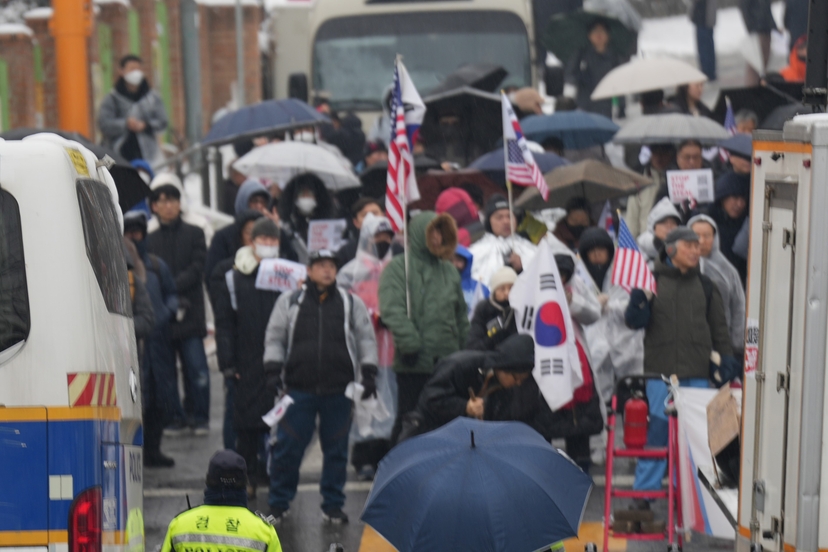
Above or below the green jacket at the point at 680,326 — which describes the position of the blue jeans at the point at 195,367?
below

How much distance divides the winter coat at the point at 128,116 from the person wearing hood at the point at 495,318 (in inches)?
300

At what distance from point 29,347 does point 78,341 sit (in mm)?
171

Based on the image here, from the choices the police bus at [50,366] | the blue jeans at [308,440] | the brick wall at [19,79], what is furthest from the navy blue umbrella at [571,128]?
the police bus at [50,366]

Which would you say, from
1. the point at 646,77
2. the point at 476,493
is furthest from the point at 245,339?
the point at 646,77

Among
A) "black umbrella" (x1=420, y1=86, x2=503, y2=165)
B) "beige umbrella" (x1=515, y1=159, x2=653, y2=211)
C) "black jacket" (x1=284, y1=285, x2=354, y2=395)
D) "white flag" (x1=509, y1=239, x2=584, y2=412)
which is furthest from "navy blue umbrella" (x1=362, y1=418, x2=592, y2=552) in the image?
"black umbrella" (x1=420, y1=86, x2=503, y2=165)

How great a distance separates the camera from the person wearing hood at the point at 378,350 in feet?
34.8

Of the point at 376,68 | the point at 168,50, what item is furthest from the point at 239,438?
the point at 168,50

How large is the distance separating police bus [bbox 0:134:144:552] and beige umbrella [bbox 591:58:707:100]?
1126 centimetres

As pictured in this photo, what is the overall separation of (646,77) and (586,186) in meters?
3.62

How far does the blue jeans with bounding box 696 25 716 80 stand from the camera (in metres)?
21.8

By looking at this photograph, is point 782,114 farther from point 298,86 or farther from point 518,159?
point 298,86

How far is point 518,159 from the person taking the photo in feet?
40.5

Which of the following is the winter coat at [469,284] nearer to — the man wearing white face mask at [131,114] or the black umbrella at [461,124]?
the black umbrella at [461,124]

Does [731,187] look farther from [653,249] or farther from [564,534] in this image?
[564,534]
